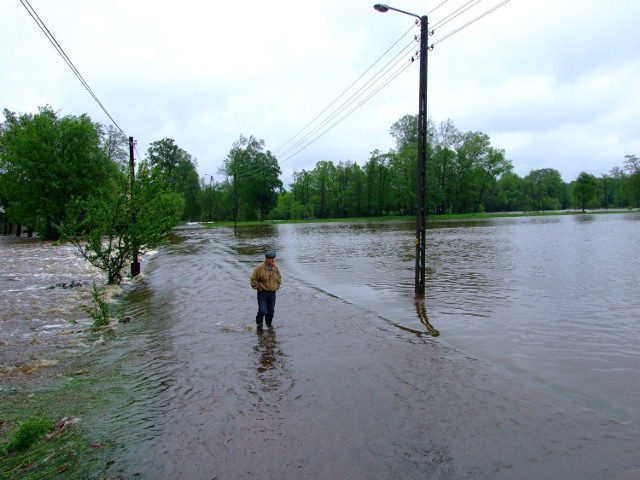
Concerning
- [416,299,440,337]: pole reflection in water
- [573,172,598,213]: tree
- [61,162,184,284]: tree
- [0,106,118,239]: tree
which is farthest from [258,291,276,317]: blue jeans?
[573,172,598,213]: tree

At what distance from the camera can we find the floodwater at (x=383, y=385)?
4.70 metres

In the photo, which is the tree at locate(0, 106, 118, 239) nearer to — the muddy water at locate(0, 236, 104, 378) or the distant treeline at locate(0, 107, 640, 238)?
the distant treeline at locate(0, 107, 640, 238)

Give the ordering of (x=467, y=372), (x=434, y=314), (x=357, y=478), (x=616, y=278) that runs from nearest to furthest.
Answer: (x=357, y=478) → (x=467, y=372) → (x=434, y=314) → (x=616, y=278)

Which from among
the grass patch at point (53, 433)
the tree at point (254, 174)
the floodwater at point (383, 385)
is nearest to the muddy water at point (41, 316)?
the floodwater at point (383, 385)

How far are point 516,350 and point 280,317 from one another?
5562 millimetres

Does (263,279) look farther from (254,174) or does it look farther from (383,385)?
(254,174)

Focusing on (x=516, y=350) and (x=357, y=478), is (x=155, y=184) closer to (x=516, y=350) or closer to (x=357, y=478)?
(x=516, y=350)

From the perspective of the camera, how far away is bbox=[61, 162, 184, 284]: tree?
1584 cm

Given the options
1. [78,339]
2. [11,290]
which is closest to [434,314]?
[78,339]

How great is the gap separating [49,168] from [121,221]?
1346 inches

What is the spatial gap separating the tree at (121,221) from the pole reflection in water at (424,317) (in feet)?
34.2

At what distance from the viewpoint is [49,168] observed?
44188mm

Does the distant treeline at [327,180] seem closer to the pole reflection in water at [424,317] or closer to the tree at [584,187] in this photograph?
the tree at [584,187]

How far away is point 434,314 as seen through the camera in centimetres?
1143
